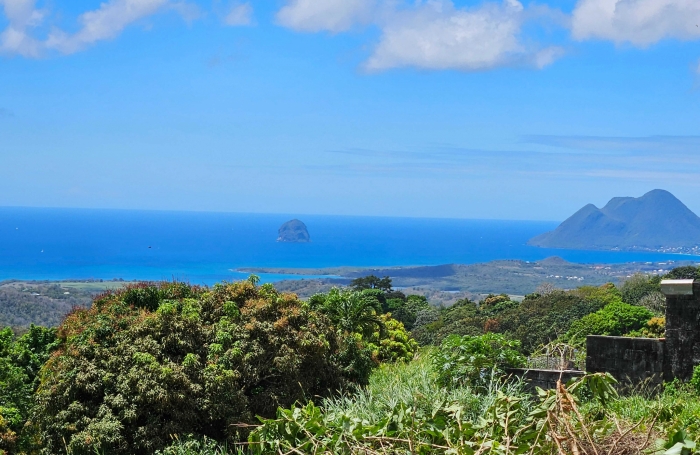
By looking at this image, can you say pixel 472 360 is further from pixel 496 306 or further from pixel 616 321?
pixel 496 306

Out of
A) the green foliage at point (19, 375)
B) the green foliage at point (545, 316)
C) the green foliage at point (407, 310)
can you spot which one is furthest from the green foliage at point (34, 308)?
the green foliage at point (19, 375)

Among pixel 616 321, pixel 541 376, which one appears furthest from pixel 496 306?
pixel 541 376

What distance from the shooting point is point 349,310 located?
57.2ft

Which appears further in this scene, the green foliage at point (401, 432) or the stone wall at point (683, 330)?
the stone wall at point (683, 330)

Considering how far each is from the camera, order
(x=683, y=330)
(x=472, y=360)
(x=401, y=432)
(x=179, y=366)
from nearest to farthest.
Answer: (x=401, y=432) < (x=472, y=360) < (x=179, y=366) < (x=683, y=330)

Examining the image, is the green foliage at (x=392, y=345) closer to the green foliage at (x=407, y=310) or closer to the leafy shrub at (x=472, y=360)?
the leafy shrub at (x=472, y=360)

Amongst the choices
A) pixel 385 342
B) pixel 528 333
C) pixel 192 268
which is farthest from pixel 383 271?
pixel 385 342

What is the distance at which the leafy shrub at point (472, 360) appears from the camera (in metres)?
9.85

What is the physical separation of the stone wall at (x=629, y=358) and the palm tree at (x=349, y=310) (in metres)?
5.53

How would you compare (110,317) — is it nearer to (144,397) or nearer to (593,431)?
(144,397)

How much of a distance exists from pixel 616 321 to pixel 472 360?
61.3 feet

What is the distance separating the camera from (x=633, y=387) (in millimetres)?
10883

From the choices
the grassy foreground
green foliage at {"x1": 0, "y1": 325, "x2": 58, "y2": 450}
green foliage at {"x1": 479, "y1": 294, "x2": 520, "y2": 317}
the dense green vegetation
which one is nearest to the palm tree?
the dense green vegetation

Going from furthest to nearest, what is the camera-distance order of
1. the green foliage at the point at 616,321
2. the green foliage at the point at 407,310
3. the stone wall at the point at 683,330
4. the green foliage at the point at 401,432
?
1. the green foliage at the point at 407,310
2. the green foliage at the point at 616,321
3. the stone wall at the point at 683,330
4. the green foliage at the point at 401,432
